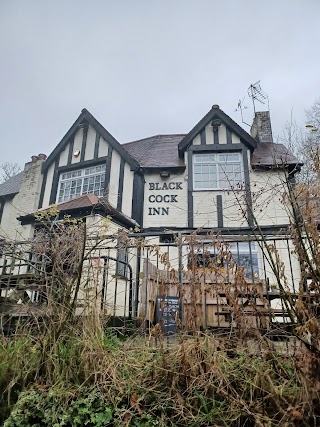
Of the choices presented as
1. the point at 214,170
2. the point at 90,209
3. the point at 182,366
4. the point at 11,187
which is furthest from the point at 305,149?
the point at 11,187

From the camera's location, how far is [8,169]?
25.0m

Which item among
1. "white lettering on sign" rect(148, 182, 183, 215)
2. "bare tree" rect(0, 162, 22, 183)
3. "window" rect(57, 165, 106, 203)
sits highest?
"bare tree" rect(0, 162, 22, 183)

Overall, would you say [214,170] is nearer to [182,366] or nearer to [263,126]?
[263,126]

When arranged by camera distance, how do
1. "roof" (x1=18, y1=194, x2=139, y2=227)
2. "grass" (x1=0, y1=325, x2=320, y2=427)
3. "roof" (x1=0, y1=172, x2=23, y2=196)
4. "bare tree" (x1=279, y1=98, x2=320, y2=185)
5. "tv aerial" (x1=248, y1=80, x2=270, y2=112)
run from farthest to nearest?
"roof" (x1=0, y1=172, x2=23, y2=196), "tv aerial" (x1=248, y1=80, x2=270, y2=112), "roof" (x1=18, y1=194, x2=139, y2=227), "bare tree" (x1=279, y1=98, x2=320, y2=185), "grass" (x1=0, y1=325, x2=320, y2=427)

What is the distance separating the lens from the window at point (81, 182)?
1076cm

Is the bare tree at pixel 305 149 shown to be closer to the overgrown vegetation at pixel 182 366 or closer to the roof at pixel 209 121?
the overgrown vegetation at pixel 182 366

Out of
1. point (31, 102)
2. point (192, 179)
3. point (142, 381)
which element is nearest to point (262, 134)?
point (192, 179)

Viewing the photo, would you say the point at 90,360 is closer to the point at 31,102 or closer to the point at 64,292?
the point at 64,292

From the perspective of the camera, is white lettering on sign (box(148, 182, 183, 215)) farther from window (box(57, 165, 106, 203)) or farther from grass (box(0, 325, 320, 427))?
grass (box(0, 325, 320, 427))

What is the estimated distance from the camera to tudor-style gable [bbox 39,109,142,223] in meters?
10.1

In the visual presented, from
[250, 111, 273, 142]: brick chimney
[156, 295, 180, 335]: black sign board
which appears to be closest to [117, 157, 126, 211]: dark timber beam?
[250, 111, 273, 142]: brick chimney

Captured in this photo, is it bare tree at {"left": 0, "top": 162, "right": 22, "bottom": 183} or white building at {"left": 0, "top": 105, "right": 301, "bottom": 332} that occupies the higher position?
bare tree at {"left": 0, "top": 162, "right": 22, "bottom": 183}

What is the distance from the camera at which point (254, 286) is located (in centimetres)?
250

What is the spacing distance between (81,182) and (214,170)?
500 cm
